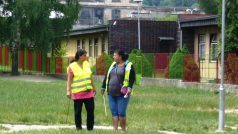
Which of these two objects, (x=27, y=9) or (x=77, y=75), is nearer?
(x=77, y=75)

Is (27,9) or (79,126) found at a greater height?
(27,9)

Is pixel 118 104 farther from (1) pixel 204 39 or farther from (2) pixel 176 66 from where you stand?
(1) pixel 204 39

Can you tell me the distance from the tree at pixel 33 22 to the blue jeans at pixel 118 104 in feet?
100

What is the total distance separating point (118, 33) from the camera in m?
50.1

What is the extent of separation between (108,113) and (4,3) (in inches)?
1149

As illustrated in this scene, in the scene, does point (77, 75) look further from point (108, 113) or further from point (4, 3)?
point (4, 3)

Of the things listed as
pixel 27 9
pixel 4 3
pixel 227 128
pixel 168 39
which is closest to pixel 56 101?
pixel 227 128

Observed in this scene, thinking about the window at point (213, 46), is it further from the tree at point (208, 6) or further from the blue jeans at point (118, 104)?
the tree at point (208, 6)

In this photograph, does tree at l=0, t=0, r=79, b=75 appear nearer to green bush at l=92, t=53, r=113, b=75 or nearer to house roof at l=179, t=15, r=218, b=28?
green bush at l=92, t=53, r=113, b=75

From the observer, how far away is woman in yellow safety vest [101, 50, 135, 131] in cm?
1349

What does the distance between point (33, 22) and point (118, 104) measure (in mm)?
32055

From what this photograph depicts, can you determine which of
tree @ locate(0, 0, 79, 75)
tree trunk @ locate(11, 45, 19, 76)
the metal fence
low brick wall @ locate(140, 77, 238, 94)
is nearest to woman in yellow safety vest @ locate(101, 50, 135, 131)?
low brick wall @ locate(140, 77, 238, 94)

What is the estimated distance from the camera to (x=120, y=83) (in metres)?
13.6

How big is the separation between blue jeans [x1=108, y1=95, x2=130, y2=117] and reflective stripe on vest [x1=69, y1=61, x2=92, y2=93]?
643 mm
